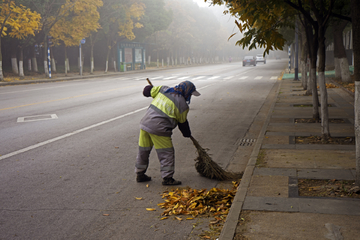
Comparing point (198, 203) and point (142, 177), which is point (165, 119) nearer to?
point (142, 177)

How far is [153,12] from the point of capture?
53.9 meters

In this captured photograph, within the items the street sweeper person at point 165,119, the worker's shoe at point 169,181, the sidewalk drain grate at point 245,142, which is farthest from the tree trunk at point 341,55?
the worker's shoe at point 169,181

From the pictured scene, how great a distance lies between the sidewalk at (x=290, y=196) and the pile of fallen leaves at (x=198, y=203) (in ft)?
0.57

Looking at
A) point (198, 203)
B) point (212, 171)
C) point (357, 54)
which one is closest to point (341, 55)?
point (357, 54)

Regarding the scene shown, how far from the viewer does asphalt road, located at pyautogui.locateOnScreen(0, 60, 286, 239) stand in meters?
4.39

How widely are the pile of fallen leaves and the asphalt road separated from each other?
0.54 ft

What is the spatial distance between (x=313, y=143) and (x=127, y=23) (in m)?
39.8

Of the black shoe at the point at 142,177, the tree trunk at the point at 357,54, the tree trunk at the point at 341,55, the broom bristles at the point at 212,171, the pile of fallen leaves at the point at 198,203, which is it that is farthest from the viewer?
the tree trunk at the point at 341,55

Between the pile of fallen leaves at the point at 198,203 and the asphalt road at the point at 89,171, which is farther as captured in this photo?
the pile of fallen leaves at the point at 198,203

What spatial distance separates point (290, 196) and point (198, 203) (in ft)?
A: 3.66

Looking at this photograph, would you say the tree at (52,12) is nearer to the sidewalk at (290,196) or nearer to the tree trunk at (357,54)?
the sidewalk at (290,196)

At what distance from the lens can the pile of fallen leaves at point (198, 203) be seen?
15.5 ft

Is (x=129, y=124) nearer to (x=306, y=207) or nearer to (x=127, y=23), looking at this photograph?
(x=306, y=207)

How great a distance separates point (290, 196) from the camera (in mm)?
4957
